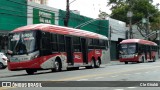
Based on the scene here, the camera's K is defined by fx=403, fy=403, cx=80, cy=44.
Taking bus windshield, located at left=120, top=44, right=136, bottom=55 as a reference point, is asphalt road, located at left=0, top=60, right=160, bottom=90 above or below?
below

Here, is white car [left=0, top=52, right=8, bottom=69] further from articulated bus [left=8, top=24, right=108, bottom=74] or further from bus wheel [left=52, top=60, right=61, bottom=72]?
bus wheel [left=52, top=60, right=61, bottom=72]

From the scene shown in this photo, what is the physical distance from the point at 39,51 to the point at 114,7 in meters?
69.7

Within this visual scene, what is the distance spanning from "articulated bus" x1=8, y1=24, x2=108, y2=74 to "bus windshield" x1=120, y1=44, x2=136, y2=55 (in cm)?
1845

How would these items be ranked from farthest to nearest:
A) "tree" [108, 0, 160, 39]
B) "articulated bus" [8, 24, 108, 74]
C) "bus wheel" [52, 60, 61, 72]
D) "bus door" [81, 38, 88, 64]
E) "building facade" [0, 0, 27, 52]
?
1. "tree" [108, 0, 160, 39]
2. "building facade" [0, 0, 27, 52]
3. "bus door" [81, 38, 88, 64]
4. "bus wheel" [52, 60, 61, 72]
5. "articulated bus" [8, 24, 108, 74]

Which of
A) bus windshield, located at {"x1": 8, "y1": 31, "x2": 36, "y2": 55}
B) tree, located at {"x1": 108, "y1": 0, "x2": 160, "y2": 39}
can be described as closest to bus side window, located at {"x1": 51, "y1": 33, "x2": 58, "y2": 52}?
bus windshield, located at {"x1": 8, "y1": 31, "x2": 36, "y2": 55}

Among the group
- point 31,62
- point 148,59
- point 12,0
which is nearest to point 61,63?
point 31,62

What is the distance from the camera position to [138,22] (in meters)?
80.6

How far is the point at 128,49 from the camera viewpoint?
50.0 meters

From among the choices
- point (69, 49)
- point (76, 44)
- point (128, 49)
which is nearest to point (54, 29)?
point (69, 49)

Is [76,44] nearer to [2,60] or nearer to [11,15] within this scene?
[2,60]

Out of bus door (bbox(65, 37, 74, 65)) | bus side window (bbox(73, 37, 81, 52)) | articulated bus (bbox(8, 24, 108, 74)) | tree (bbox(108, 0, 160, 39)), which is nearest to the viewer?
articulated bus (bbox(8, 24, 108, 74))

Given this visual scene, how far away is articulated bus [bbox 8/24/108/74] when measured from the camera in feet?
78.4

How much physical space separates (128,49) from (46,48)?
85.9 ft

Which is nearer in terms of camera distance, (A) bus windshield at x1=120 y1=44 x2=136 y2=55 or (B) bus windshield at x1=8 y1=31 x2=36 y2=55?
(B) bus windshield at x1=8 y1=31 x2=36 y2=55
